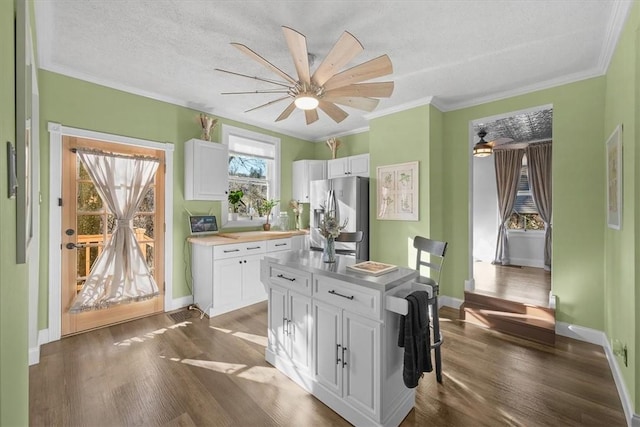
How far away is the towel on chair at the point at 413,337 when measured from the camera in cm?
161

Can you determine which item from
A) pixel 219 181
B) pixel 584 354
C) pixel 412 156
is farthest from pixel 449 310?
pixel 219 181

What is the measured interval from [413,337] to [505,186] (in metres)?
5.77

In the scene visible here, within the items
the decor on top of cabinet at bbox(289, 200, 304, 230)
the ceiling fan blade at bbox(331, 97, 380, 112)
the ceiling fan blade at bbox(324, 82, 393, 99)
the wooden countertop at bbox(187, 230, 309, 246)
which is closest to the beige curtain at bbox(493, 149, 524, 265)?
the decor on top of cabinet at bbox(289, 200, 304, 230)

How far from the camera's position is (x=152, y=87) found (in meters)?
3.29

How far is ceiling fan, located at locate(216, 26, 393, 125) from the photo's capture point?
1.77 meters

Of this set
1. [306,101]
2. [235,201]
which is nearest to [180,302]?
[235,201]

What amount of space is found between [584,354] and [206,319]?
12.9ft

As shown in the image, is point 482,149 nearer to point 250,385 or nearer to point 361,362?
point 361,362

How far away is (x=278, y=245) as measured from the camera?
4164 millimetres

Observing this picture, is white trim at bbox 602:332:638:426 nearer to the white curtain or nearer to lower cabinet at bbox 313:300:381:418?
lower cabinet at bbox 313:300:381:418

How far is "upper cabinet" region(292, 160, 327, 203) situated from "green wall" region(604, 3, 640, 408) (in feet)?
12.1

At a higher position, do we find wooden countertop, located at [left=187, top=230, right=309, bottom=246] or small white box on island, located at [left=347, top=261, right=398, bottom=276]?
wooden countertop, located at [left=187, top=230, right=309, bottom=246]

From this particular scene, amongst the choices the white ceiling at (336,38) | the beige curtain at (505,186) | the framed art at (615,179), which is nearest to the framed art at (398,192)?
the white ceiling at (336,38)

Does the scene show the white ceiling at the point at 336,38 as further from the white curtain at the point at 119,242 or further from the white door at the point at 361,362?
the white door at the point at 361,362
